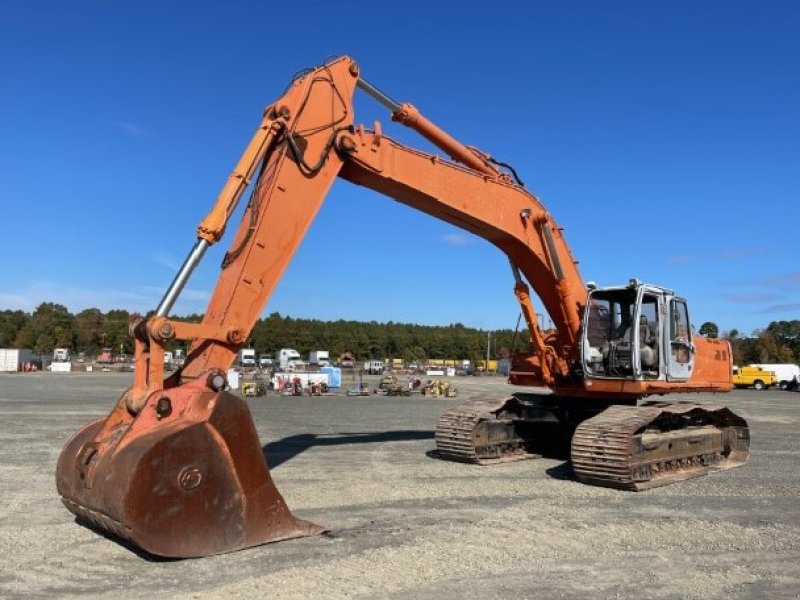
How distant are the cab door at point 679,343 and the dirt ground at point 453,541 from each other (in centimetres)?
187

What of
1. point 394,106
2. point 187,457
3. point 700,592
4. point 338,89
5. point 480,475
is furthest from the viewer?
point 480,475

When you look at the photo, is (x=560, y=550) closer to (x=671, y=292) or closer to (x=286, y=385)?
(x=671, y=292)

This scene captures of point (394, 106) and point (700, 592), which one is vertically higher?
point (394, 106)

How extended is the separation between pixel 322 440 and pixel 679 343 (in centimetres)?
793

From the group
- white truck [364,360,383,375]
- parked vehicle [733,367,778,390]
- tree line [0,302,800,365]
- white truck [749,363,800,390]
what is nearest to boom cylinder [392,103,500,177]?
parked vehicle [733,367,778,390]

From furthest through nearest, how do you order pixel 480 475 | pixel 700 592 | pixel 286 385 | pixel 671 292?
pixel 286 385
pixel 671 292
pixel 480 475
pixel 700 592

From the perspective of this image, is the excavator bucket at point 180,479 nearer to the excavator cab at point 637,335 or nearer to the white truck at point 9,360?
the excavator cab at point 637,335

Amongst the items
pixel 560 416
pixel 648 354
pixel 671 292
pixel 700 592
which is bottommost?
pixel 700 592

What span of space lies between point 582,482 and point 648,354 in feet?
8.31

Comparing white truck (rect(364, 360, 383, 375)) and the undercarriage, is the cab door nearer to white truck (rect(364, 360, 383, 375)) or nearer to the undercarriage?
the undercarriage

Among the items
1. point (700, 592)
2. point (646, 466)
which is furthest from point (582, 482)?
point (700, 592)

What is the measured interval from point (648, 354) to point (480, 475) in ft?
11.5

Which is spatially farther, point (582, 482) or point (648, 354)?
point (648, 354)

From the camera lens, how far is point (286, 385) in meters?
39.3
